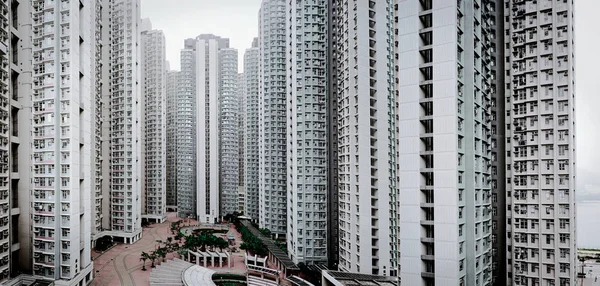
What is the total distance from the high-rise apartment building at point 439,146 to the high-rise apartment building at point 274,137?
89.7 ft

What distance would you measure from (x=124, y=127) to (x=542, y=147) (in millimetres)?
38541

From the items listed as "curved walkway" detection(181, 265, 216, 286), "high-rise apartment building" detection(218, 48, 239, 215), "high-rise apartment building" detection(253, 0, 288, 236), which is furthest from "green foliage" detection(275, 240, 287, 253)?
"high-rise apartment building" detection(218, 48, 239, 215)

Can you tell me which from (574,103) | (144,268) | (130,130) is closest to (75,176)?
(144,268)

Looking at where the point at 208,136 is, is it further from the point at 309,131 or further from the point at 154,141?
the point at 309,131

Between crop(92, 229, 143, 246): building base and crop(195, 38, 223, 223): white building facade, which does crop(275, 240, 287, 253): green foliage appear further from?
crop(195, 38, 223, 223): white building facade

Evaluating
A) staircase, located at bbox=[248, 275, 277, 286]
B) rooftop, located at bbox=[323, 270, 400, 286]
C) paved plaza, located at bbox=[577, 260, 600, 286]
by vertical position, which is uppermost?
rooftop, located at bbox=[323, 270, 400, 286]

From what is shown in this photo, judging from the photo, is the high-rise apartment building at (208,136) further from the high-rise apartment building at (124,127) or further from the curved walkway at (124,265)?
the high-rise apartment building at (124,127)

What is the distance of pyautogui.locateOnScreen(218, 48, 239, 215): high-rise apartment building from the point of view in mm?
55062

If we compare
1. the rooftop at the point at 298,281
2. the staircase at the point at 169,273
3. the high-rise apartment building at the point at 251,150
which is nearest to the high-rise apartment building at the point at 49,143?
the staircase at the point at 169,273

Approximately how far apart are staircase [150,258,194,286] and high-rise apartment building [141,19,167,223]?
21878 mm

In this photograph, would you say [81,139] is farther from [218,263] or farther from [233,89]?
[233,89]

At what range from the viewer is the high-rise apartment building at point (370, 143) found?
25.2 metres

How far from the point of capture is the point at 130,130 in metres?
40.7

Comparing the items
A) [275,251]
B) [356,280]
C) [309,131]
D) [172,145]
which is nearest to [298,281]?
[356,280]
